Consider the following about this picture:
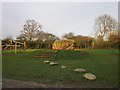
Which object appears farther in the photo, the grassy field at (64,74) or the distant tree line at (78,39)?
the distant tree line at (78,39)

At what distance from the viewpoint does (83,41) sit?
16.8 m

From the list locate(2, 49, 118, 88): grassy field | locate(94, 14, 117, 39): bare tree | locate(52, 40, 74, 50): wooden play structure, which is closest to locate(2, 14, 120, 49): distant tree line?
locate(94, 14, 117, 39): bare tree

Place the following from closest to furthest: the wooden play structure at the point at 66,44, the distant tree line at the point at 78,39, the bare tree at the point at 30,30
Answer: the wooden play structure at the point at 66,44
the distant tree line at the point at 78,39
the bare tree at the point at 30,30

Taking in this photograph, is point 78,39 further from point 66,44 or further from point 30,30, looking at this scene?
point 30,30

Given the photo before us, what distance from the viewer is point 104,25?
17.0m

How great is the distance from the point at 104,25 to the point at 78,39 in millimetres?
6535

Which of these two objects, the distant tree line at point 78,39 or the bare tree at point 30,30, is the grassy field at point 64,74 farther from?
the bare tree at point 30,30

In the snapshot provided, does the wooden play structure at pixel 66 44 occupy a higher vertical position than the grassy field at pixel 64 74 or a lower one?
higher

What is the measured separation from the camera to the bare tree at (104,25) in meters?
16.2

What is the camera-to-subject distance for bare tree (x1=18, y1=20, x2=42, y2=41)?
1947cm

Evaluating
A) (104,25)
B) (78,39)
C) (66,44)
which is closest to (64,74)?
(66,44)

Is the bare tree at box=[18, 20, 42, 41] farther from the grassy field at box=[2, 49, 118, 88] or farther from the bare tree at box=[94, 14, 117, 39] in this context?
the grassy field at box=[2, 49, 118, 88]

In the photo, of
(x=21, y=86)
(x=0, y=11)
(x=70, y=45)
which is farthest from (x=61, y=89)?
(x=70, y=45)

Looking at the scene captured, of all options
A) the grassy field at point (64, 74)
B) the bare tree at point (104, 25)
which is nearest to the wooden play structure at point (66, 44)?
the grassy field at point (64, 74)
